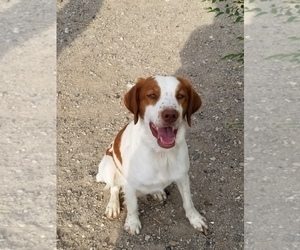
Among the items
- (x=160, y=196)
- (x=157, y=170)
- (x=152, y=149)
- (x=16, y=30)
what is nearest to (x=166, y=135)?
(x=152, y=149)

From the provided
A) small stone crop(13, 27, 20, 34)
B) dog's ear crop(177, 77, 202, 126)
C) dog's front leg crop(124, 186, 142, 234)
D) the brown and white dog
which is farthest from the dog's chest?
small stone crop(13, 27, 20, 34)

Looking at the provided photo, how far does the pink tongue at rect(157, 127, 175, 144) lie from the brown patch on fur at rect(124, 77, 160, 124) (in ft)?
0.51

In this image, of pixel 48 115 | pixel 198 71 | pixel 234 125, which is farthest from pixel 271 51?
pixel 48 115

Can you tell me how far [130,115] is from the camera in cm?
541

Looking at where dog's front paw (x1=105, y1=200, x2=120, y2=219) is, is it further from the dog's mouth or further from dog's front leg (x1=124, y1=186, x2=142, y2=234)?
the dog's mouth

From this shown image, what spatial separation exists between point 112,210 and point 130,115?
4.15ft

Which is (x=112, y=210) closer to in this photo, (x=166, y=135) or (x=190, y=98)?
(x=166, y=135)

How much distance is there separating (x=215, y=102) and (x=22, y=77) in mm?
1897

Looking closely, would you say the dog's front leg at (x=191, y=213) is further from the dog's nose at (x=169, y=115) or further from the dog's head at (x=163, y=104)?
the dog's nose at (x=169, y=115)

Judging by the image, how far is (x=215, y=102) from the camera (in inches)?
219

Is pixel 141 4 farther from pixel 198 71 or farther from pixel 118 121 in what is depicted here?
pixel 118 121

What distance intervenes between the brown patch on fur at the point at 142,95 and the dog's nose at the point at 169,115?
4.7 inches

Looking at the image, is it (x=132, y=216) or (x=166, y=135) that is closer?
(x=166, y=135)

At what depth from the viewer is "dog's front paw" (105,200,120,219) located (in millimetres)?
4344
